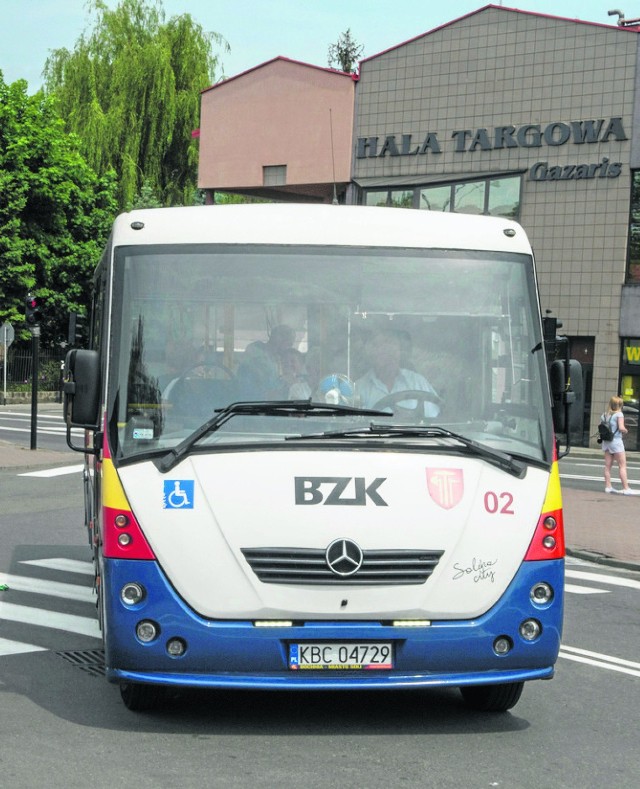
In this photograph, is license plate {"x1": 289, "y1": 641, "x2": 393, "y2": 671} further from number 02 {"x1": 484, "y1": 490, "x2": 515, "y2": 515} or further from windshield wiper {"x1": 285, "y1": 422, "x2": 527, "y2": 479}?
windshield wiper {"x1": 285, "y1": 422, "x2": 527, "y2": 479}

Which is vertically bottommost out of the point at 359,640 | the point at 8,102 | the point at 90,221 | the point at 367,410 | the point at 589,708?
the point at 589,708

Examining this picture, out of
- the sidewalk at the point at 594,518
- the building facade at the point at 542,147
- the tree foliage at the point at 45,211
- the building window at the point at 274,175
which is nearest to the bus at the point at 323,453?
the sidewalk at the point at 594,518

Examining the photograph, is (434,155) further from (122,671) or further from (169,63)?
(122,671)

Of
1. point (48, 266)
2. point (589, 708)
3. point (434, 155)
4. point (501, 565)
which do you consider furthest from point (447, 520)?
point (48, 266)

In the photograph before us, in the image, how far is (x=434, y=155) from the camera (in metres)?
39.6

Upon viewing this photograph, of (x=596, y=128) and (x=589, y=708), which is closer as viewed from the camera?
(x=589, y=708)

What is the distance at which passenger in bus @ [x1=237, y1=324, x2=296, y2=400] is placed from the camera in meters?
6.47

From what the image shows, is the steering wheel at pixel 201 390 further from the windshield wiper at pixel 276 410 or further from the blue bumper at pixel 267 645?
the blue bumper at pixel 267 645

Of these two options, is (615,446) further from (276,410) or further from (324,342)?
(276,410)

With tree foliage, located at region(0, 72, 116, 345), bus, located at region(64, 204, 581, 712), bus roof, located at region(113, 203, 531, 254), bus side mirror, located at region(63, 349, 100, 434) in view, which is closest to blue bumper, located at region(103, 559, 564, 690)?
bus, located at region(64, 204, 581, 712)

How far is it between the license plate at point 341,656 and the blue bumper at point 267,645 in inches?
1.1

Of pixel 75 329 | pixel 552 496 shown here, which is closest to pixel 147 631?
pixel 552 496

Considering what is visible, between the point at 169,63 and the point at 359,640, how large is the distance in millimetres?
44937

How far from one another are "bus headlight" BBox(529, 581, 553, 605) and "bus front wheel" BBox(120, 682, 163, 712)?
181 centimetres
